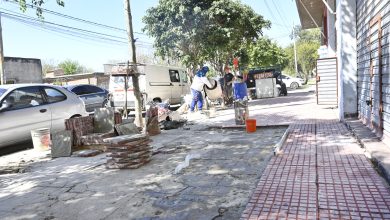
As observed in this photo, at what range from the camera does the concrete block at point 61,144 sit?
23.4 feet

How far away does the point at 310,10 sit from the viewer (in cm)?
1656

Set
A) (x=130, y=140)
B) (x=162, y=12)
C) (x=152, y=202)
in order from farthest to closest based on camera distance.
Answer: (x=162, y=12)
(x=130, y=140)
(x=152, y=202)

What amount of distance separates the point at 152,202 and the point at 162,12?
12494 millimetres

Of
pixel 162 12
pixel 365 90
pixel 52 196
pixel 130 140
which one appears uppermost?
pixel 162 12

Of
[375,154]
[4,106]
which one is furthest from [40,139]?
[375,154]

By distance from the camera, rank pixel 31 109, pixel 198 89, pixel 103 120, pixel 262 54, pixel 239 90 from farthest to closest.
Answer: pixel 262 54
pixel 239 90
pixel 198 89
pixel 103 120
pixel 31 109

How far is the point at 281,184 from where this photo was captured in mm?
4215

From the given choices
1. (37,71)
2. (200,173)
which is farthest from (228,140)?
(37,71)

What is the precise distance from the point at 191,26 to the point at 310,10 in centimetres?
606

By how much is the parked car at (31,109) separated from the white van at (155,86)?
3917 mm

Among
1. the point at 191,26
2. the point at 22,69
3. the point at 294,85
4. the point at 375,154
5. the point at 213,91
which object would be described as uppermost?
the point at 191,26

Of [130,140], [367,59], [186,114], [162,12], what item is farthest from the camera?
[162,12]

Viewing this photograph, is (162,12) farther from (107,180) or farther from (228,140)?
(107,180)

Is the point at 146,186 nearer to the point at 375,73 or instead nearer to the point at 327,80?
the point at 375,73
